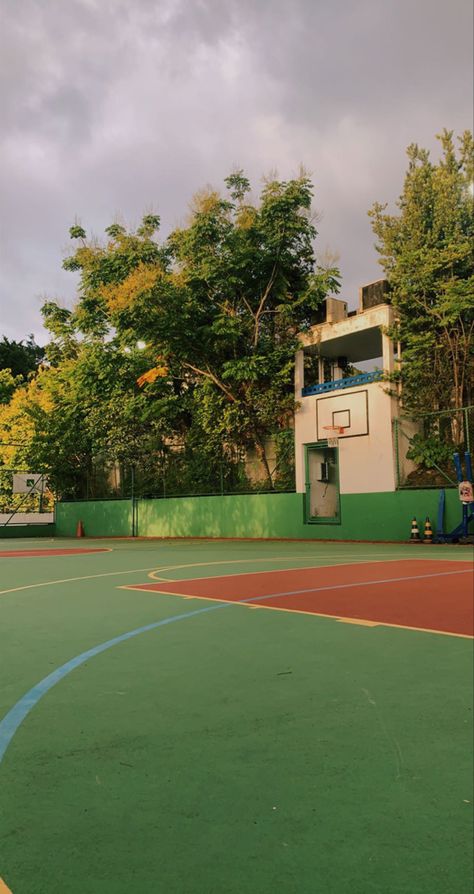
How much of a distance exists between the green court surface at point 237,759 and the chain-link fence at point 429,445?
12.2 meters

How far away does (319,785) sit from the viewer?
2137 millimetres

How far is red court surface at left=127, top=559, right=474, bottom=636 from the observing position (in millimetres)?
5160

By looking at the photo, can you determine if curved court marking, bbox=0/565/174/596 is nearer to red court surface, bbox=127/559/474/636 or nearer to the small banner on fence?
red court surface, bbox=127/559/474/636

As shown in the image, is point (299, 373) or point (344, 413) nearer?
point (344, 413)

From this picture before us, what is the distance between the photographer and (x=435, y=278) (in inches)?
690

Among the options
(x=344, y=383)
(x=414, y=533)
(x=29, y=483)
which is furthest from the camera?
(x=29, y=483)

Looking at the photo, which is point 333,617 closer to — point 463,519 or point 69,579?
point 69,579

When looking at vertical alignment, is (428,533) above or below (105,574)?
above

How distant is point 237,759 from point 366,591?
4445 mm

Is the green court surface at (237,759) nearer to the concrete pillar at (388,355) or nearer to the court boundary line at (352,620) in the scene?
the court boundary line at (352,620)

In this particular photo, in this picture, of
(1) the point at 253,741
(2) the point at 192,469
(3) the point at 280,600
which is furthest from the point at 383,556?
(2) the point at 192,469

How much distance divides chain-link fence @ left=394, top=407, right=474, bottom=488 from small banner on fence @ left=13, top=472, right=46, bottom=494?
49.6ft

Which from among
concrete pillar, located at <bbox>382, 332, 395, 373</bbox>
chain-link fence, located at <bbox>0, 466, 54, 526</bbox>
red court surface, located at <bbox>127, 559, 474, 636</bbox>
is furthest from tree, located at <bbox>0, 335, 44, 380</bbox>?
red court surface, located at <bbox>127, 559, 474, 636</bbox>

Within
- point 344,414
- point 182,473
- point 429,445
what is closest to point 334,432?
point 344,414
